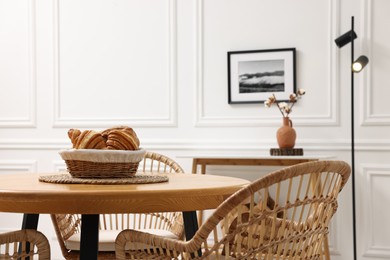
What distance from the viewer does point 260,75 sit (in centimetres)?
390

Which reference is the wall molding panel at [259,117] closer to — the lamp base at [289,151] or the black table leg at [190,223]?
the lamp base at [289,151]

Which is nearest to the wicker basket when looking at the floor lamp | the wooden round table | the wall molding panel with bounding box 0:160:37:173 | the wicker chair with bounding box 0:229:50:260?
the wooden round table

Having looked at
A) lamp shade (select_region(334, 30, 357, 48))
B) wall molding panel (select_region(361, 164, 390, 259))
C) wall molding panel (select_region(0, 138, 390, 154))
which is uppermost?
lamp shade (select_region(334, 30, 357, 48))

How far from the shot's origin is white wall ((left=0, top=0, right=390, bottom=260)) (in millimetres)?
3701

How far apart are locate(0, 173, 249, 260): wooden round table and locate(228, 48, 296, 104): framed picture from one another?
7.06 feet

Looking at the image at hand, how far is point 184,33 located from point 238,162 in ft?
3.39

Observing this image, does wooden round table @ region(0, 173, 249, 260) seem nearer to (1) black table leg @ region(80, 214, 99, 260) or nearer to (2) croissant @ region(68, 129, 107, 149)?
(1) black table leg @ region(80, 214, 99, 260)

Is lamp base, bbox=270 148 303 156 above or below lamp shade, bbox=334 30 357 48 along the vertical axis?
below

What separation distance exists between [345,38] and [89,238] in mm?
2348

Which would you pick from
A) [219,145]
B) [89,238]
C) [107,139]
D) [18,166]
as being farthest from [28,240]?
[18,166]

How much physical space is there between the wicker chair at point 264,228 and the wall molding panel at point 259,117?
2166mm

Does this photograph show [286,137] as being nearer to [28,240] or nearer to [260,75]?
[260,75]

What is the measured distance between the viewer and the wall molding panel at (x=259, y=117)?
12.4ft

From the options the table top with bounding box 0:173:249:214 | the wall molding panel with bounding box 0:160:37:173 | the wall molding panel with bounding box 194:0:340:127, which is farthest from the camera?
the wall molding panel with bounding box 0:160:37:173
